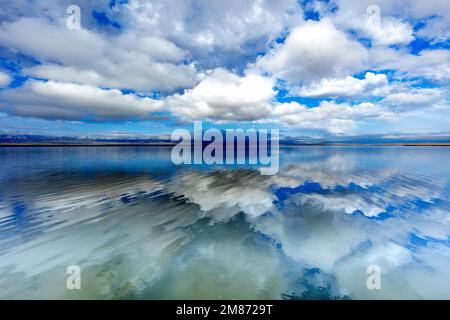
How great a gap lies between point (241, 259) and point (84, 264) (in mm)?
5841

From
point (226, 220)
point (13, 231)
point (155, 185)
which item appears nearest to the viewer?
point (13, 231)

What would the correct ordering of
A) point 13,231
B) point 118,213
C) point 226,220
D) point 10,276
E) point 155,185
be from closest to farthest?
1. point 10,276
2. point 13,231
3. point 226,220
4. point 118,213
5. point 155,185

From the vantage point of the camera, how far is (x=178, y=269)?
6.96m

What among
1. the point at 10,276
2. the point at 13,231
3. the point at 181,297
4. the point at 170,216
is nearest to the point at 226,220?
the point at 170,216

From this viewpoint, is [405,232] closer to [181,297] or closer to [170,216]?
[181,297]

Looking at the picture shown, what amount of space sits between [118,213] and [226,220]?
669 centimetres

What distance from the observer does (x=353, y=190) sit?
18.4 meters

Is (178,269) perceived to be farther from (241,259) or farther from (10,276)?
(10,276)
